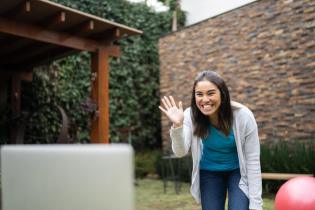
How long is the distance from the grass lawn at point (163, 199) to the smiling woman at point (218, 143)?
3022mm

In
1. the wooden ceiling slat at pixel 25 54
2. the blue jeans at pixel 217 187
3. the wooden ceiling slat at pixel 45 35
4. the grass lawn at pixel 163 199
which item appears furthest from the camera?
the wooden ceiling slat at pixel 25 54

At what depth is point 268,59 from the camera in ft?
24.1

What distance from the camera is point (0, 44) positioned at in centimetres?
619

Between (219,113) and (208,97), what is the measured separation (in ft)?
0.55

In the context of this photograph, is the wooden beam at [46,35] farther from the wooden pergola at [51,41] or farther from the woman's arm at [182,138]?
the woman's arm at [182,138]

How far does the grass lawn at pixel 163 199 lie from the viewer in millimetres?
5779

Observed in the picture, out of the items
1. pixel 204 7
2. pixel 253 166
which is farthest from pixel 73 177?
pixel 204 7

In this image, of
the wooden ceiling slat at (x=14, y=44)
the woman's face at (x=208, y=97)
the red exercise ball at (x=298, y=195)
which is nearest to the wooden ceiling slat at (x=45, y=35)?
the wooden ceiling slat at (x=14, y=44)

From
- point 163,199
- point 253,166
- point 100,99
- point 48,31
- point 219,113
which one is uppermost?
point 48,31

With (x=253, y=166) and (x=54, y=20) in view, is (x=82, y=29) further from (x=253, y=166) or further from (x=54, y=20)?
(x=253, y=166)

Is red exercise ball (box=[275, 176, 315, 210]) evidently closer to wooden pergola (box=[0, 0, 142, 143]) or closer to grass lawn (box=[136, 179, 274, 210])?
grass lawn (box=[136, 179, 274, 210])

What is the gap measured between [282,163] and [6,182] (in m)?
5.72

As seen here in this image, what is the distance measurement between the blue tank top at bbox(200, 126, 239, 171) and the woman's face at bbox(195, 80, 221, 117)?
187 mm

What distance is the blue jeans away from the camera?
2.64 metres
